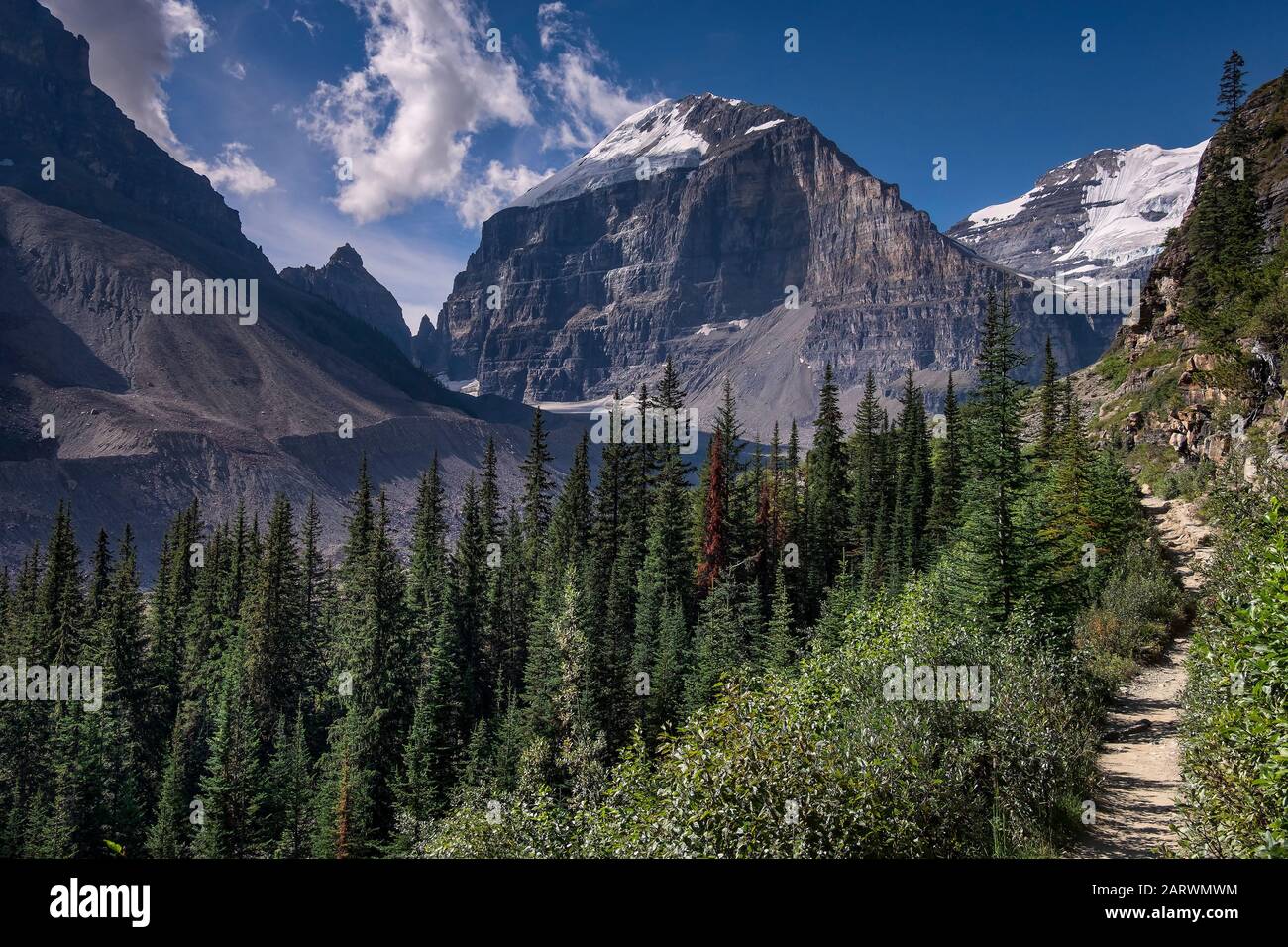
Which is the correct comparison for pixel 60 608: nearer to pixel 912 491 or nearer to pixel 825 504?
pixel 825 504

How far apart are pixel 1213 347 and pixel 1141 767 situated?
40740 millimetres

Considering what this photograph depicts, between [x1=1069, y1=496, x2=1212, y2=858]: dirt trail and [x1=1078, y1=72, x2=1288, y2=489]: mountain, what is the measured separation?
38.7 ft

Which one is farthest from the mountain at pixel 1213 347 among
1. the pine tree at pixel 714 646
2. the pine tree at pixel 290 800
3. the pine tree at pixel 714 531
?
the pine tree at pixel 290 800

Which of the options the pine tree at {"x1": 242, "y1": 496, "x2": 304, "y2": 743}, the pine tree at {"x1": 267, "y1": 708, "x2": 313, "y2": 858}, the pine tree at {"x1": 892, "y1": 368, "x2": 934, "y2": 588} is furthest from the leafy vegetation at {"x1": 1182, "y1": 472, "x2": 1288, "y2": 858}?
the pine tree at {"x1": 242, "y1": 496, "x2": 304, "y2": 743}

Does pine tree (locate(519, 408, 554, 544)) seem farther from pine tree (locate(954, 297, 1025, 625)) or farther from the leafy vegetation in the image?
the leafy vegetation

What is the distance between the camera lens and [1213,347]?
46.9m

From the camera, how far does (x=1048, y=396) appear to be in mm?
67062

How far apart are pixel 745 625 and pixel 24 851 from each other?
44.8 metres

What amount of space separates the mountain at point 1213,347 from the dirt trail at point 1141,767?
38.7 feet

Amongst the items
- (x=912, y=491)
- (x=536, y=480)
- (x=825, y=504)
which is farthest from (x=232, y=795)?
(x=912, y=491)

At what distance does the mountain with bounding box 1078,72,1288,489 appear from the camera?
132 ft

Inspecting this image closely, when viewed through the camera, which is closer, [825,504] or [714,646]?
[714,646]
